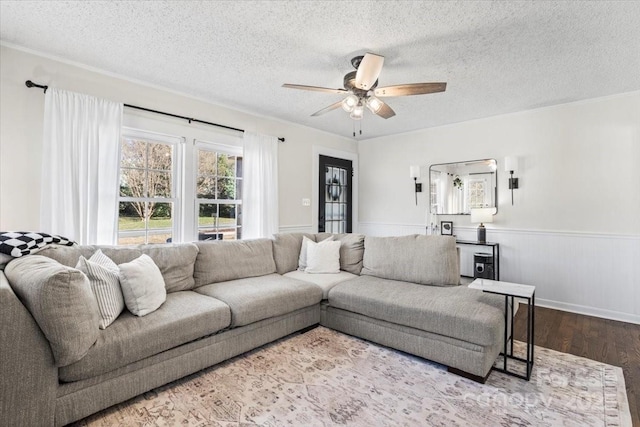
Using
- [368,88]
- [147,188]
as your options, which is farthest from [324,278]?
[147,188]

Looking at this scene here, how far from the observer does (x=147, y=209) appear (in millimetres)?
3391

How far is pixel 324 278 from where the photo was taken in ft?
10.9

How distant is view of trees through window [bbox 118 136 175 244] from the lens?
10.6ft

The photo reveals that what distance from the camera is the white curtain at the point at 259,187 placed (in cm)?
408

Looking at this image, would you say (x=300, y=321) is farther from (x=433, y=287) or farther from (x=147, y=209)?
(x=147, y=209)

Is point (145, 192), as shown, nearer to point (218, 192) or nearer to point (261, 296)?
point (218, 192)

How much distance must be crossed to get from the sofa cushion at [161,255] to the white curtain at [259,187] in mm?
1201

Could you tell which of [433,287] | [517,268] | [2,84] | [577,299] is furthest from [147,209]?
[577,299]

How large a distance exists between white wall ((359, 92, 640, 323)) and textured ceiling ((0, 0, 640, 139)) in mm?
408

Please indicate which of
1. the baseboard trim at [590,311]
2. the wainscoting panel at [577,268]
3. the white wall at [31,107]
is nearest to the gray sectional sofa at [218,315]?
the white wall at [31,107]

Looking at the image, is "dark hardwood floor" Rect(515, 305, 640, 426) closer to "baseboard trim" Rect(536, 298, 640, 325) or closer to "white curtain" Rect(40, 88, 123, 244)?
"baseboard trim" Rect(536, 298, 640, 325)

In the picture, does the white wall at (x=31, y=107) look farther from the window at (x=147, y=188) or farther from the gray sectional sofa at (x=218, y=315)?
the gray sectional sofa at (x=218, y=315)

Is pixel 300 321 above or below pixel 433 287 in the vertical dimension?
below

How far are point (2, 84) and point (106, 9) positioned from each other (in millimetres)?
1251
